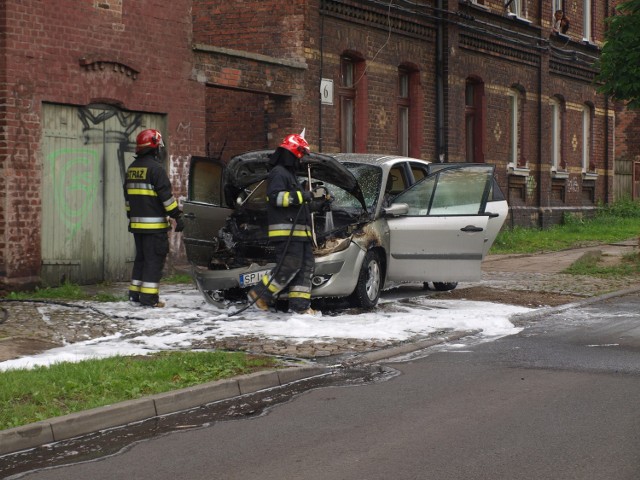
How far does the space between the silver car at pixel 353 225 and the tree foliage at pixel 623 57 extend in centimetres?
628

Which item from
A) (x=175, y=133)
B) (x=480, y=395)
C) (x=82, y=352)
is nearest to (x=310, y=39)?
(x=175, y=133)

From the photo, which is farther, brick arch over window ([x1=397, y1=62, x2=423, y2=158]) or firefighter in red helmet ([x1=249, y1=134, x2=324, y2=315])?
brick arch over window ([x1=397, y1=62, x2=423, y2=158])

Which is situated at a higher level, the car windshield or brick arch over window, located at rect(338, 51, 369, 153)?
brick arch over window, located at rect(338, 51, 369, 153)

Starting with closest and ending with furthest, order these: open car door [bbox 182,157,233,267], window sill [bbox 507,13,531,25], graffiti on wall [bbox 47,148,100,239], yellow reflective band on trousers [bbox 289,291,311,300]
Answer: yellow reflective band on trousers [bbox 289,291,311,300] → open car door [bbox 182,157,233,267] → graffiti on wall [bbox 47,148,100,239] → window sill [bbox 507,13,531,25]

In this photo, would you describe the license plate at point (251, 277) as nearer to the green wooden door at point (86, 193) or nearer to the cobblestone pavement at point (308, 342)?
the cobblestone pavement at point (308, 342)

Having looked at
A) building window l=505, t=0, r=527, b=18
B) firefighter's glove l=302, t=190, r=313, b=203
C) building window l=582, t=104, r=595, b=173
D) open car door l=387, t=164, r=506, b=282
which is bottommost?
open car door l=387, t=164, r=506, b=282

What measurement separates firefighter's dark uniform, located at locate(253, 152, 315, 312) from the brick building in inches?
153

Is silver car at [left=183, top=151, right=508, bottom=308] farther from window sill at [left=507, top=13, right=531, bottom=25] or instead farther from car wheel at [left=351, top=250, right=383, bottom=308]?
window sill at [left=507, top=13, right=531, bottom=25]

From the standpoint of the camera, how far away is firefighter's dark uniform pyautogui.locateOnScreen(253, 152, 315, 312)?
1191 centimetres

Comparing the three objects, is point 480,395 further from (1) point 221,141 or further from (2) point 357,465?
(1) point 221,141

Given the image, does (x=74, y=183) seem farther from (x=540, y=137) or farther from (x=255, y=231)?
(x=540, y=137)

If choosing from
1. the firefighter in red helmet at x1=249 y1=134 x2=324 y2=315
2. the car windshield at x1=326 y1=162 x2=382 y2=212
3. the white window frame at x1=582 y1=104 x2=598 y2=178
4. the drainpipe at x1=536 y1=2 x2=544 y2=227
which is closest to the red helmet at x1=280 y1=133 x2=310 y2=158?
the firefighter in red helmet at x1=249 y1=134 x2=324 y2=315

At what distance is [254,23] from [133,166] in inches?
323

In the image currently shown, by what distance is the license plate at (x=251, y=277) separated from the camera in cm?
1216
